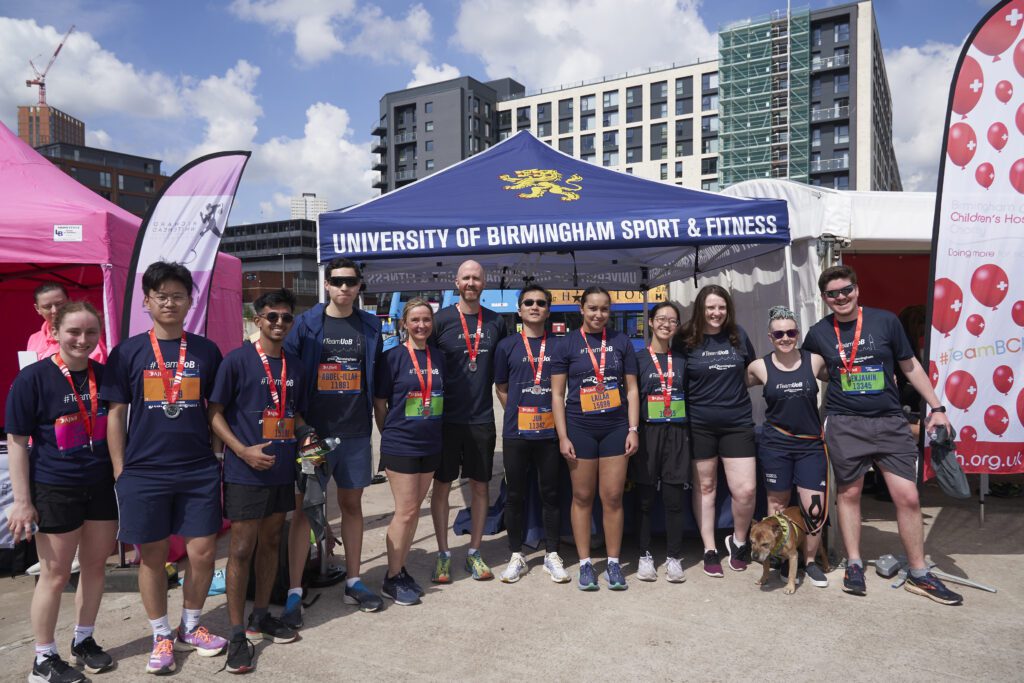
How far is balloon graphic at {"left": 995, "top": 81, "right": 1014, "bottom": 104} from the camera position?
406cm

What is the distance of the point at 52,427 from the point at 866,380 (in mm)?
4080

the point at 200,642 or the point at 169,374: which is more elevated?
the point at 169,374

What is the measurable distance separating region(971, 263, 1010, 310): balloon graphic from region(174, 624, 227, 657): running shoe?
15.6 ft

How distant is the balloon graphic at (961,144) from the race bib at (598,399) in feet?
8.64

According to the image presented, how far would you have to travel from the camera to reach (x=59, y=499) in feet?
9.06

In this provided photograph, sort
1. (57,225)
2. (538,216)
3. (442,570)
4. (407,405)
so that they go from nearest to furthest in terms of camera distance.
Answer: (407,405)
(442,570)
(57,225)
(538,216)

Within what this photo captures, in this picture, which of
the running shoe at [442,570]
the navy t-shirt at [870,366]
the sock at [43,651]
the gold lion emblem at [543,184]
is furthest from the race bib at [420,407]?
the navy t-shirt at [870,366]

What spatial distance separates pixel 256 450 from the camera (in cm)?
292

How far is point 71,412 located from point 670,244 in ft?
11.0

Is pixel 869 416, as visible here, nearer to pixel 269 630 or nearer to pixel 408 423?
pixel 408 423

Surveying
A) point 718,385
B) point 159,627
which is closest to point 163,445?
point 159,627

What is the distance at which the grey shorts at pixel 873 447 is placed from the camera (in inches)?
144

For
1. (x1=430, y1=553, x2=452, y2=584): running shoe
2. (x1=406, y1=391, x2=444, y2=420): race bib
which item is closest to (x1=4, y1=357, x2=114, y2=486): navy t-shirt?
(x1=406, y1=391, x2=444, y2=420): race bib

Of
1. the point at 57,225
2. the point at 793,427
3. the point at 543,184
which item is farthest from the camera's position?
the point at 543,184
